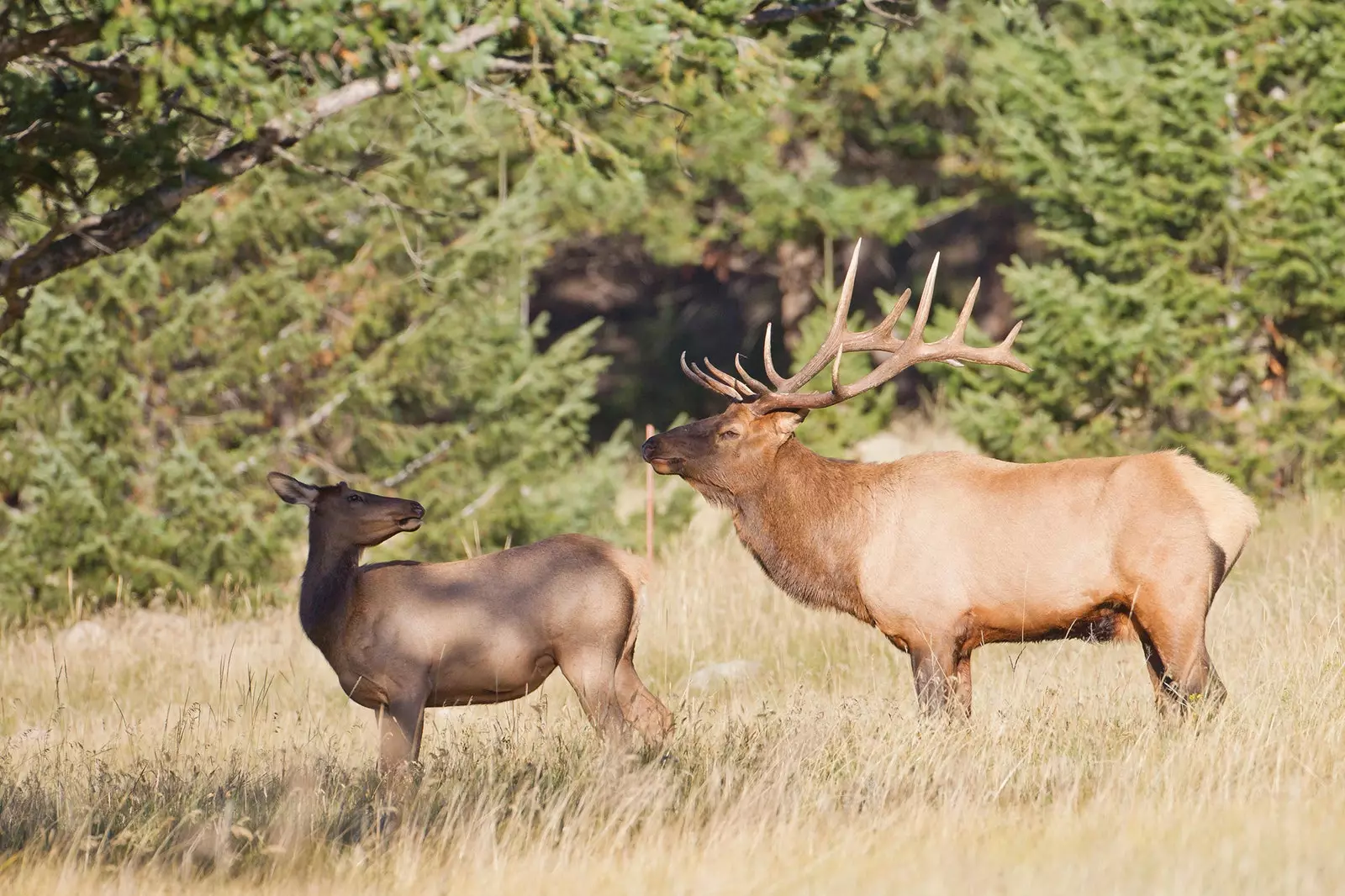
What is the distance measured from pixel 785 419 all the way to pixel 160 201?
10.4 feet

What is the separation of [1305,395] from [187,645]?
31.1ft

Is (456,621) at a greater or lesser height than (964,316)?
lesser

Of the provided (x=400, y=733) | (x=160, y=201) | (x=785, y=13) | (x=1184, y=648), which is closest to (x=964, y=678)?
(x=1184, y=648)

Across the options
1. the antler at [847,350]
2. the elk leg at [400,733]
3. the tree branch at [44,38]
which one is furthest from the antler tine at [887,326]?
the tree branch at [44,38]

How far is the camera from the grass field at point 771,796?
187 inches

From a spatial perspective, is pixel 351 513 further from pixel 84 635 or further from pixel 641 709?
pixel 84 635

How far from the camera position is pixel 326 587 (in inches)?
247

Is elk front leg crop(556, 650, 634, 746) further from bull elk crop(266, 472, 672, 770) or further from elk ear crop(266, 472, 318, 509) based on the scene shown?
elk ear crop(266, 472, 318, 509)

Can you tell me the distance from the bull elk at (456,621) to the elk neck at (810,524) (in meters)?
1.09

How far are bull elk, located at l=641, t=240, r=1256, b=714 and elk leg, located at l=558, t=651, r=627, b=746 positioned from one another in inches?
51.9

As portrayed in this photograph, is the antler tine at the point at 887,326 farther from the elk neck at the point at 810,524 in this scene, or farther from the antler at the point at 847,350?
the elk neck at the point at 810,524

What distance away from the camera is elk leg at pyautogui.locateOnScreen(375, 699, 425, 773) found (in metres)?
6.02

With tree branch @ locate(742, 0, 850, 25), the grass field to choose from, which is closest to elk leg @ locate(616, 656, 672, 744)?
the grass field

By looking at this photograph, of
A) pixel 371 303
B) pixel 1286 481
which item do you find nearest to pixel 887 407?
pixel 1286 481
